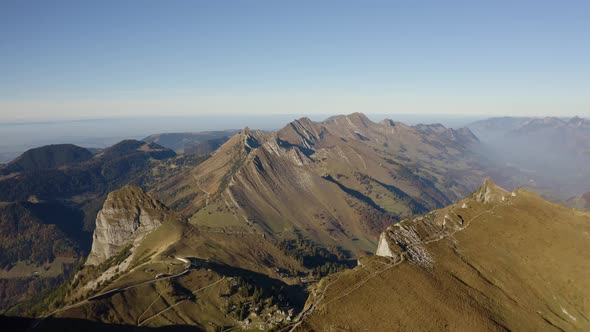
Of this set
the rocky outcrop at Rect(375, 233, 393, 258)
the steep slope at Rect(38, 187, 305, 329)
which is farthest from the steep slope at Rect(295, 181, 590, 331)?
the steep slope at Rect(38, 187, 305, 329)

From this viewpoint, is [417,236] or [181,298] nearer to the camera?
[181,298]

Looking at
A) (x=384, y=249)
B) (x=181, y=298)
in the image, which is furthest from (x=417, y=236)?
(x=181, y=298)

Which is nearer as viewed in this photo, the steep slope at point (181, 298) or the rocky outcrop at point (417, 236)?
the steep slope at point (181, 298)

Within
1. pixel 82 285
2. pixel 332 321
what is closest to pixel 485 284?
pixel 332 321

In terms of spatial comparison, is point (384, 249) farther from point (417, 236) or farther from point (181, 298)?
point (181, 298)

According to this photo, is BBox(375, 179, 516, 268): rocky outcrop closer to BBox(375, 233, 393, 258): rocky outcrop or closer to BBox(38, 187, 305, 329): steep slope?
BBox(375, 233, 393, 258): rocky outcrop

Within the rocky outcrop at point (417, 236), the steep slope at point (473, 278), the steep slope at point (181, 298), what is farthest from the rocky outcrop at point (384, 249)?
the steep slope at point (181, 298)

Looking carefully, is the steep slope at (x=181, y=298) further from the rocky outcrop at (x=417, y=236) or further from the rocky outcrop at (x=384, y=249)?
the rocky outcrop at (x=417, y=236)

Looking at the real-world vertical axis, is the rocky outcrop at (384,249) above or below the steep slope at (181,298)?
above
